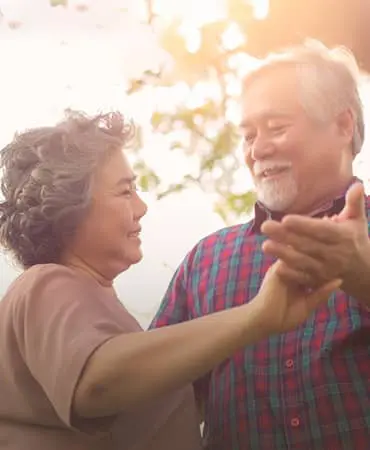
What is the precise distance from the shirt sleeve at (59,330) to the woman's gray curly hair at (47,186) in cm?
13

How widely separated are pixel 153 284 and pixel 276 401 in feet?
1.19

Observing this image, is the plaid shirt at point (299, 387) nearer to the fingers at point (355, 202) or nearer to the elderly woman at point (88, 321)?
the elderly woman at point (88, 321)

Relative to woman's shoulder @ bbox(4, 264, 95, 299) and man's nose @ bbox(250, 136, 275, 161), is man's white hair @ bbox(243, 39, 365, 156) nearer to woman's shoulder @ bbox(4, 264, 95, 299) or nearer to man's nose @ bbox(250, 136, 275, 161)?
man's nose @ bbox(250, 136, 275, 161)

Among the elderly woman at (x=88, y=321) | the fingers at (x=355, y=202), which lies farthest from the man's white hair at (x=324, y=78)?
the fingers at (x=355, y=202)

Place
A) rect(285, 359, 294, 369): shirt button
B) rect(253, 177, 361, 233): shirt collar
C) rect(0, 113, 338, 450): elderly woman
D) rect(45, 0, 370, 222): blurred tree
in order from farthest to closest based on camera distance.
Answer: rect(45, 0, 370, 222): blurred tree < rect(253, 177, 361, 233): shirt collar < rect(285, 359, 294, 369): shirt button < rect(0, 113, 338, 450): elderly woman

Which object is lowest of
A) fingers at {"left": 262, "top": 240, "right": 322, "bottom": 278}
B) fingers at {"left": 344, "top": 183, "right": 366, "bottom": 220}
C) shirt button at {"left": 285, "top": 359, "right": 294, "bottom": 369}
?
shirt button at {"left": 285, "top": 359, "right": 294, "bottom": 369}

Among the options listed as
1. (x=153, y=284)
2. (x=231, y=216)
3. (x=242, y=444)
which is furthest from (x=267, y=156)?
(x=242, y=444)

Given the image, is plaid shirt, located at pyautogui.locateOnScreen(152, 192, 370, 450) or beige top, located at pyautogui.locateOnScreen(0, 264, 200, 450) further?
plaid shirt, located at pyautogui.locateOnScreen(152, 192, 370, 450)

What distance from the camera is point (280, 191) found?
46.6 inches

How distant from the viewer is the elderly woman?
2.36ft

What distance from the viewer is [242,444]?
104 cm

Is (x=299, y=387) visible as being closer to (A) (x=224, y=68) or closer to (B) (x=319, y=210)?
(B) (x=319, y=210)

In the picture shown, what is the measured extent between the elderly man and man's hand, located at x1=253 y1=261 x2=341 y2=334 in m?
0.01

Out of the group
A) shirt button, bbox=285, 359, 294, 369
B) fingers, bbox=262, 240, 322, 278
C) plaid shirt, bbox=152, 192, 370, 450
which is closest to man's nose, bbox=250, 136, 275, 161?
plaid shirt, bbox=152, 192, 370, 450
